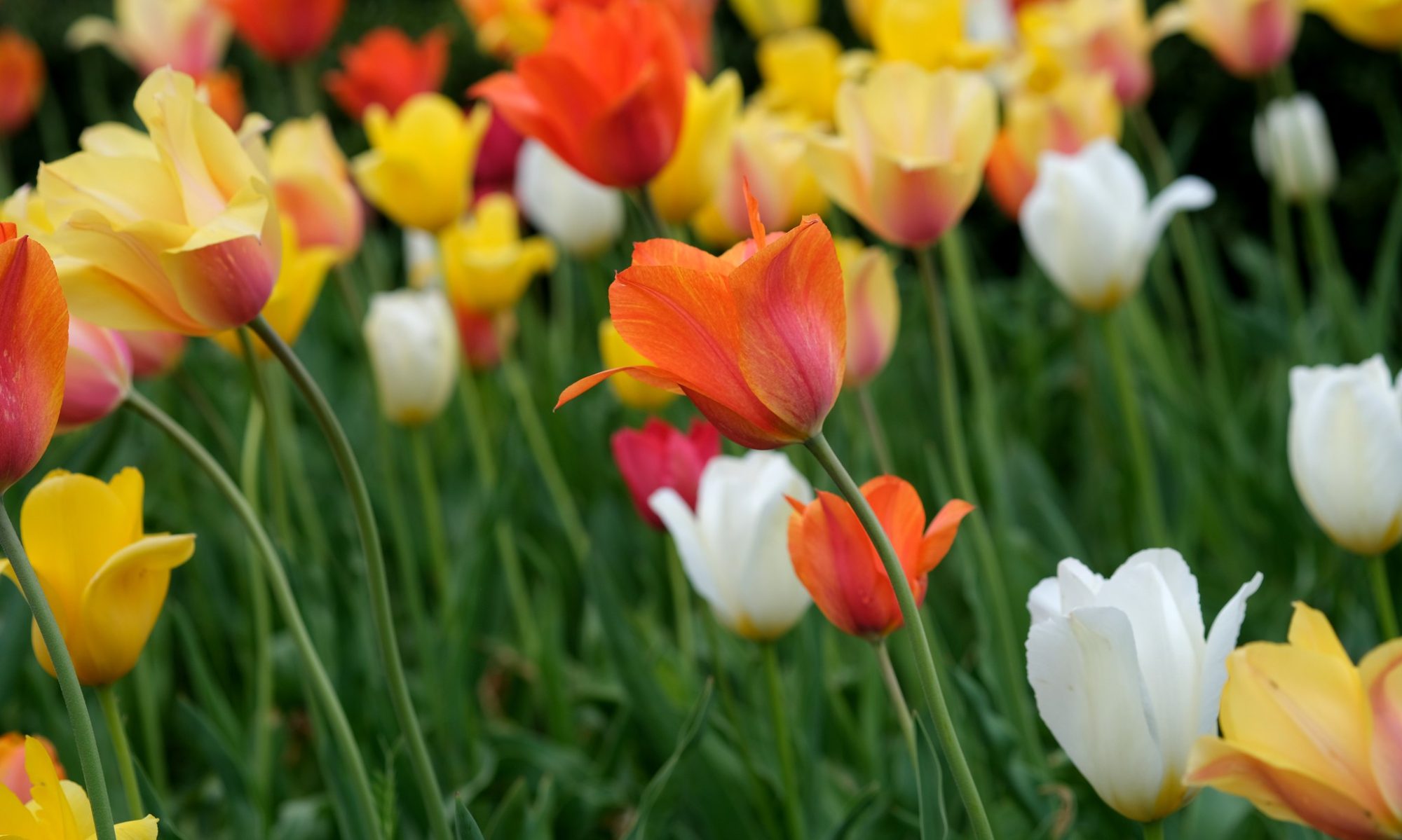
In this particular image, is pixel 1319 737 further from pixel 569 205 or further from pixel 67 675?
pixel 569 205

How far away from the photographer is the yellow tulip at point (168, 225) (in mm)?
739

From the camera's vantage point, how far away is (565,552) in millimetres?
1941

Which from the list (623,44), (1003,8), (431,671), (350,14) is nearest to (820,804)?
(431,671)

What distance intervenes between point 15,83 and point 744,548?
2742 millimetres

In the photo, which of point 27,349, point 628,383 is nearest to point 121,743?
point 27,349

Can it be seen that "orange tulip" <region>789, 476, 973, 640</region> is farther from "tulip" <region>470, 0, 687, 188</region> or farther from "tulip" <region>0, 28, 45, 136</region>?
"tulip" <region>0, 28, 45, 136</region>

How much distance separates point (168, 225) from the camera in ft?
2.43

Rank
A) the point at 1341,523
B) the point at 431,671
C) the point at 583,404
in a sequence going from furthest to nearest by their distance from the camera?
the point at 583,404 < the point at 431,671 < the point at 1341,523

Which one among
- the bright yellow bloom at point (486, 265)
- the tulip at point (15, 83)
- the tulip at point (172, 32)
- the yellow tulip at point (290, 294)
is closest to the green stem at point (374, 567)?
the yellow tulip at point (290, 294)

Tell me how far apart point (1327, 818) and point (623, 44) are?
32.6 inches

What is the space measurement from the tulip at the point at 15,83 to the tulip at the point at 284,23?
1.10 meters

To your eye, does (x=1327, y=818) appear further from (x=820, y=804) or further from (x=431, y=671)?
(x=431, y=671)

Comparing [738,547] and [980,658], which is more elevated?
[738,547]

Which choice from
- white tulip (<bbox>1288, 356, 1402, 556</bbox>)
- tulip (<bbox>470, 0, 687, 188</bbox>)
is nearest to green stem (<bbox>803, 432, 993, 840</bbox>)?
white tulip (<bbox>1288, 356, 1402, 556</bbox>)
